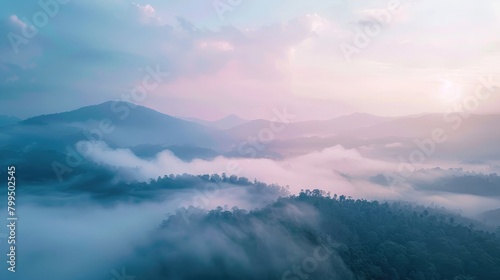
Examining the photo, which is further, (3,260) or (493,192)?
(493,192)

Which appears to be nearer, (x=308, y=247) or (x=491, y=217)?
(x=308, y=247)

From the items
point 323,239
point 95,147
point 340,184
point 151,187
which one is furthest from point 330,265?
point 95,147

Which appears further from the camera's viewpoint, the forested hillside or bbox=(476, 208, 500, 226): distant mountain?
bbox=(476, 208, 500, 226): distant mountain

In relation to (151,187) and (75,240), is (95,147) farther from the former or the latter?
(75,240)

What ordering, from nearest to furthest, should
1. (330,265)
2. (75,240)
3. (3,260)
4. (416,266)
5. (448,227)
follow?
(3,260) < (330,265) < (416,266) < (75,240) < (448,227)

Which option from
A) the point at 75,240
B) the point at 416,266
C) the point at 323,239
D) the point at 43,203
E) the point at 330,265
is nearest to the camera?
the point at 330,265

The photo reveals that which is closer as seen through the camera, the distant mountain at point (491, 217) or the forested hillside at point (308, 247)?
the forested hillside at point (308, 247)

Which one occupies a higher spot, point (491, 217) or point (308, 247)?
point (491, 217)

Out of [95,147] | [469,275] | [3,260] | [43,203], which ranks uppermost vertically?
[95,147]
